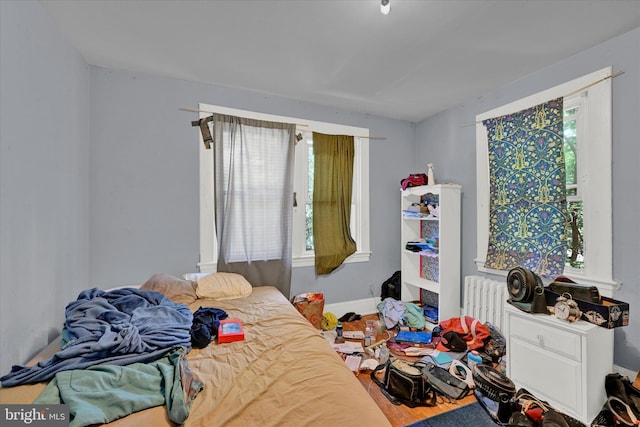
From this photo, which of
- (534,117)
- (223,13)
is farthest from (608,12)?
(223,13)

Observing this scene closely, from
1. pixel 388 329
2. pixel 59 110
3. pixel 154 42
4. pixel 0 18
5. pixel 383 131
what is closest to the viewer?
pixel 0 18

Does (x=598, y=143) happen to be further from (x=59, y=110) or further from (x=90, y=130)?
(x=90, y=130)

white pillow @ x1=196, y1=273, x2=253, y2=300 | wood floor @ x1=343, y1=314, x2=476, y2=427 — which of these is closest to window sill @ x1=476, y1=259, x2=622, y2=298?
wood floor @ x1=343, y1=314, x2=476, y2=427

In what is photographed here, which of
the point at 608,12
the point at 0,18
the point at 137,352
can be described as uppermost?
the point at 608,12

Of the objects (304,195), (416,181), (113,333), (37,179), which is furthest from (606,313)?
(37,179)

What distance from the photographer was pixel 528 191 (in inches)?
97.3

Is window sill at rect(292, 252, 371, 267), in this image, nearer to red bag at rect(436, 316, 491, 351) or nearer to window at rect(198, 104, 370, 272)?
window at rect(198, 104, 370, 272)

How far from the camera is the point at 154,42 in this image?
6.70ft

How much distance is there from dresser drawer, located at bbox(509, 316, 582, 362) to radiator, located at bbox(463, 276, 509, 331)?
20.1 inches

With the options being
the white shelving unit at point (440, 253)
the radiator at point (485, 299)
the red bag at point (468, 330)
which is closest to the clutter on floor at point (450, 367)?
the red bag at point (468, 330)

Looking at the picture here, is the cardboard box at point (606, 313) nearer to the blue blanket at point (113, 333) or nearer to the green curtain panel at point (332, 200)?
→ the green curtain panel at point (332, 200)

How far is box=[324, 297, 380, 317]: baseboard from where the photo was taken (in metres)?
3.35

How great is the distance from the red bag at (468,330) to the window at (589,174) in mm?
845

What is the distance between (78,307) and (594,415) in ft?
10.3
